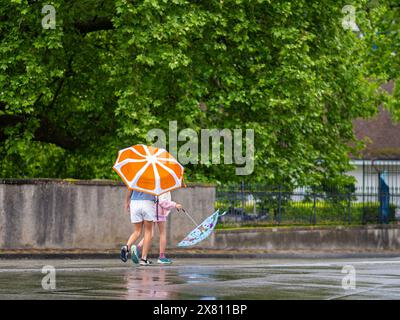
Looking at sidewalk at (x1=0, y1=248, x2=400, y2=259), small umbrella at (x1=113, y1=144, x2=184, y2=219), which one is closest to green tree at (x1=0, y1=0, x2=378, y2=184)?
sidewalk at (x1=0, y1=248, x2=400, y2=259)

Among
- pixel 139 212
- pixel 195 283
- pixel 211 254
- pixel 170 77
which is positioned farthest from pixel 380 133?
pixel 195 283

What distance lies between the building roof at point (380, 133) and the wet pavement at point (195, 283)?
40.5 m

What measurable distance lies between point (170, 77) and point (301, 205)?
4678mm

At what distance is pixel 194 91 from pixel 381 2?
13.5 m

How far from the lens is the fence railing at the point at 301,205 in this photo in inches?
1039

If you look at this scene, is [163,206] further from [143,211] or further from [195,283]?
[195,283]

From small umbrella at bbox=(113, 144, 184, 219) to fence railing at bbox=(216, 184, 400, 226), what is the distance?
7091 mm

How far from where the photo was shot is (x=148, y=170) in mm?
18250

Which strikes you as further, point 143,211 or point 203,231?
point 203,231

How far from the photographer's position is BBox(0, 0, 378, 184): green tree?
26.8m

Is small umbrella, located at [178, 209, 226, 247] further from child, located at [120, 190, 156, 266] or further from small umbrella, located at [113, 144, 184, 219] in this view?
child, located at [120, 190, 156, 266]

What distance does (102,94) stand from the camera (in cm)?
2956
